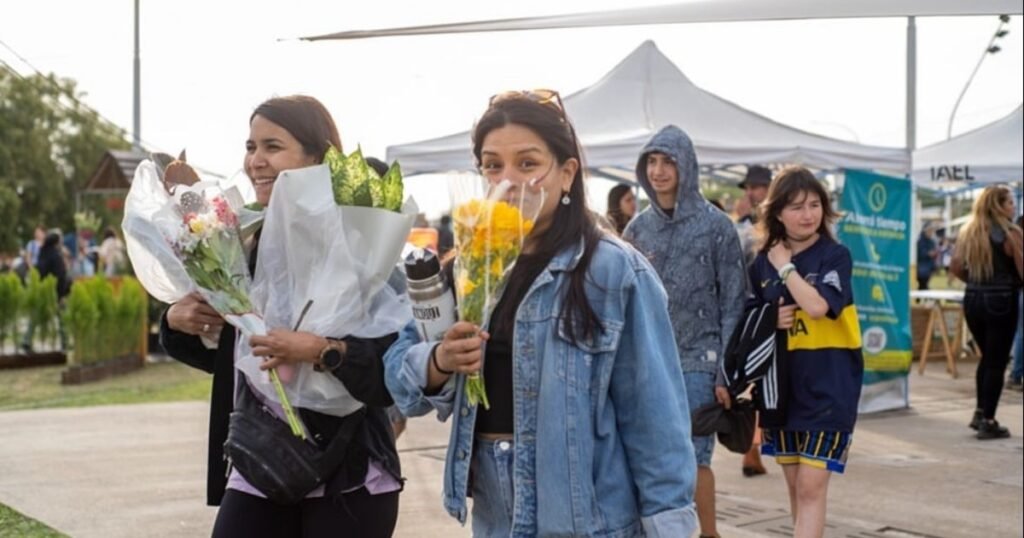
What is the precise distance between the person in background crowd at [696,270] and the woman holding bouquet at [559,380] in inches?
107

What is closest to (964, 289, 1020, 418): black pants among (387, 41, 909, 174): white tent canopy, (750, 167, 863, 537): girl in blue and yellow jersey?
(387, 41, 909, 174): white tent canopy

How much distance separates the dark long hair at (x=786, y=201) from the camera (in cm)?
477

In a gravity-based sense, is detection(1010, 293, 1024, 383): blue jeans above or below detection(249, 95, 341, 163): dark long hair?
below

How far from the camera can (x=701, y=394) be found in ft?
17.0

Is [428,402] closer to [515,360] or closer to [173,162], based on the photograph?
[515,360]

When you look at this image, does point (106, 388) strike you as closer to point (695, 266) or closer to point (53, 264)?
point (53, 264)

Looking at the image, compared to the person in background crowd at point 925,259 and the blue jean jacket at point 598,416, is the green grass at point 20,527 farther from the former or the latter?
the person in background crowd at point 925,259

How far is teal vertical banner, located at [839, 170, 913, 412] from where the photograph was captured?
9992 millimetres

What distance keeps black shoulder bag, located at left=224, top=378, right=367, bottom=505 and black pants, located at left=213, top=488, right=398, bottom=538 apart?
0.22 ft

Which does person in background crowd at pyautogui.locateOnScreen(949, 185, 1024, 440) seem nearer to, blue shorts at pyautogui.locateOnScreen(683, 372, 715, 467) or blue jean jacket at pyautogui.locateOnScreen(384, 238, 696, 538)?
blue shorts at pyautogui.locateOnScreen(683, 372, 715, 467)

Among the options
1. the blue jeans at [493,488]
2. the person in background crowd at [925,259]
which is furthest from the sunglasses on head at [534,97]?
the person in background crowd at [925,259]

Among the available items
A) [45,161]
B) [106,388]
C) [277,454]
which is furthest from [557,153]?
[45,161]

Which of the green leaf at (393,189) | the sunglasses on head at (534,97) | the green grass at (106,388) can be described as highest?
the sunglasses on head at (534,97)

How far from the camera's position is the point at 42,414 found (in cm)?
934
